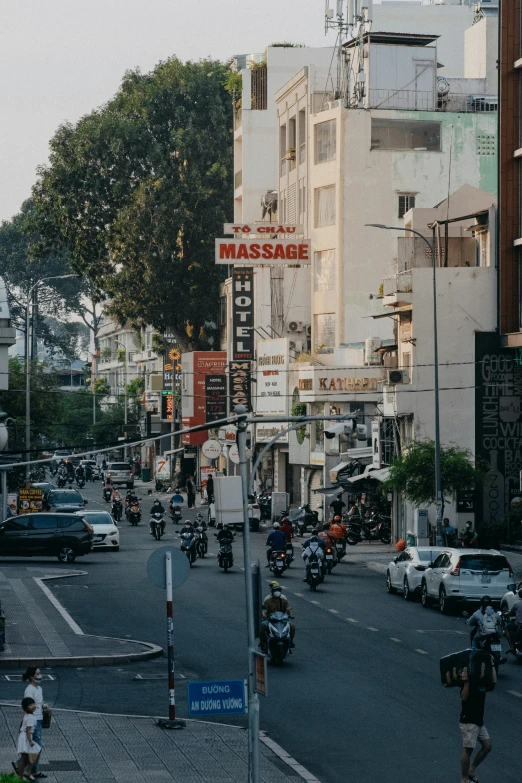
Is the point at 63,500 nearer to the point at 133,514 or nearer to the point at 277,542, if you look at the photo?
the point at 133,514

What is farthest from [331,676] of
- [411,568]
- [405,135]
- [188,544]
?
[405,135]

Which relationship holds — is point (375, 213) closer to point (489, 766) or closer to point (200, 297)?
point (200, 297)

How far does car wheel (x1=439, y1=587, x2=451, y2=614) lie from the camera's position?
102 feet

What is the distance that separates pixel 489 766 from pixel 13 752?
556cm

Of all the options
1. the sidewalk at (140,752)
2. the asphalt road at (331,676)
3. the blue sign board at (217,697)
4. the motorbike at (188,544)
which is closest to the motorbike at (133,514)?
the motorbike at (188,544)

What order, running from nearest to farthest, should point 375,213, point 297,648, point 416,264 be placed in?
point 297,648 → point 416,264 → point 375,213

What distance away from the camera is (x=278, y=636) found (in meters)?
23.5

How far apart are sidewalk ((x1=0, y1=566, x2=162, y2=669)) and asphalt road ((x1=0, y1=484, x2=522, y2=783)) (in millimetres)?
439

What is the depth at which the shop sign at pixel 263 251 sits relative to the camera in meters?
66.8

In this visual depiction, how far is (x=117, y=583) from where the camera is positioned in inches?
1484

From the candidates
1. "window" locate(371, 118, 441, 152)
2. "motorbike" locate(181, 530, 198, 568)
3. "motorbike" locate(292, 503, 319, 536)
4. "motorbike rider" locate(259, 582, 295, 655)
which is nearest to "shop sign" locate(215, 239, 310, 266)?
"window" locate(371, 118, 441, 152)

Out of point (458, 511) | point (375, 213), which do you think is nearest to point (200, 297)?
point (375, 213)

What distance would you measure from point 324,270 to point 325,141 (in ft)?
20.4

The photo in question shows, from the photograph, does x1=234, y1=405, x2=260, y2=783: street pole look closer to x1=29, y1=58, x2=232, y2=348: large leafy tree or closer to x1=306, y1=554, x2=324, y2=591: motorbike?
x1=306, y1=554, x2=324, y2=591: motorbike
